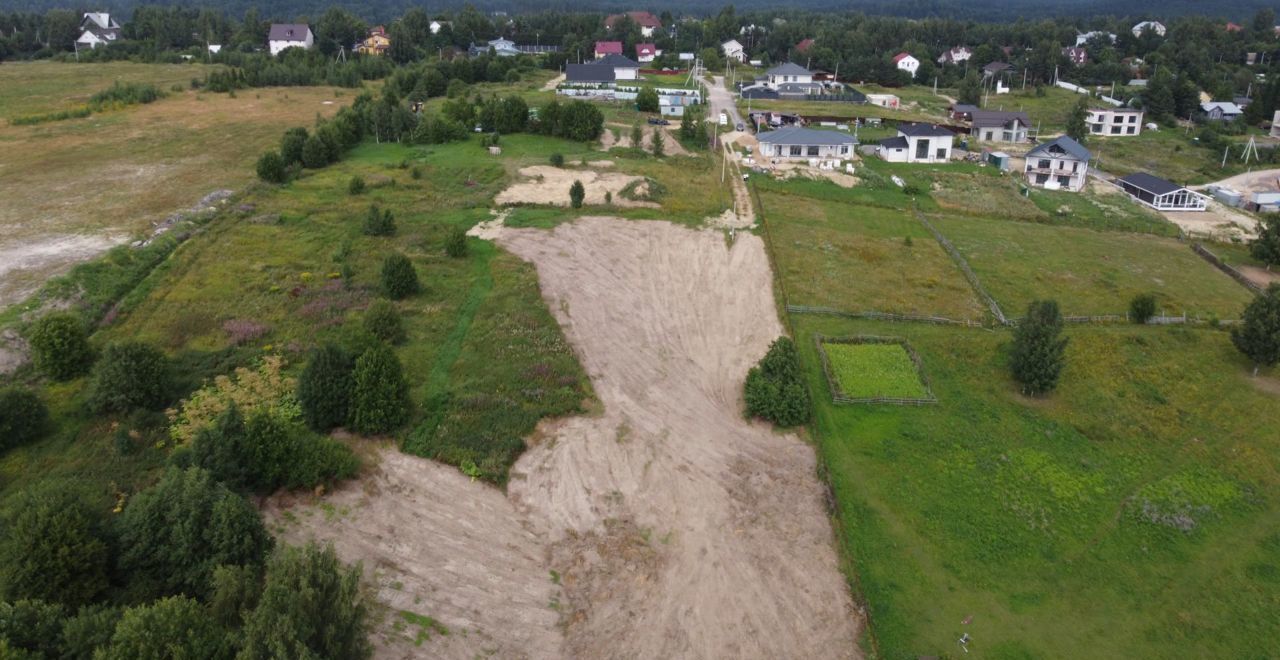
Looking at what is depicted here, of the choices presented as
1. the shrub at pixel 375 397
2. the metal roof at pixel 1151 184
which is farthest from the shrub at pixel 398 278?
the metal roof at pixel 1151 184

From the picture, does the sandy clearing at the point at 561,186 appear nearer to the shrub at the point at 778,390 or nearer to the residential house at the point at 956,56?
the shrub at the point at 778,390

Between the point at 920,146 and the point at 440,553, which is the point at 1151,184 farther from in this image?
the point at 440,553

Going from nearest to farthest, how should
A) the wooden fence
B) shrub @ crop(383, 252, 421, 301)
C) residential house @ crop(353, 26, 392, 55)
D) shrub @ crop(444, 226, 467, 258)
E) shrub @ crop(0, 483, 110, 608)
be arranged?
shrub @ crop(0, 483, 110, 608) < shrub @ crop(383, 252, 421, 301) < shrub @ crop(444, 226, 467, 258) < the wooden fence < residential house @ crop(353, 26, 392, 55)

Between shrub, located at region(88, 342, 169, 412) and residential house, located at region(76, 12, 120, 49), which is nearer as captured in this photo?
shrub, located at region(88, 342, 169, 412)

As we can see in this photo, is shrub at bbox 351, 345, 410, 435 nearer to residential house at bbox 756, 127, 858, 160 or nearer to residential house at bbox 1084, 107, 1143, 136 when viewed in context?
residential house at bbox 756, 127, 858, 160

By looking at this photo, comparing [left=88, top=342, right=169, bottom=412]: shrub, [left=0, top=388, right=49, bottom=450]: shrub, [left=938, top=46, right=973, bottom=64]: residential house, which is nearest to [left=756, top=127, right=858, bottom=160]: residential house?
[left=88, top=342, right=169, bottom=412]: shrub

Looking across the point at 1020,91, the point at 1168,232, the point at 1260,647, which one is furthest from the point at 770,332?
the point at 1020,91

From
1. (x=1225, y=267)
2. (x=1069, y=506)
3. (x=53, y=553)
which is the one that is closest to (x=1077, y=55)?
(x=1225, y=267)
